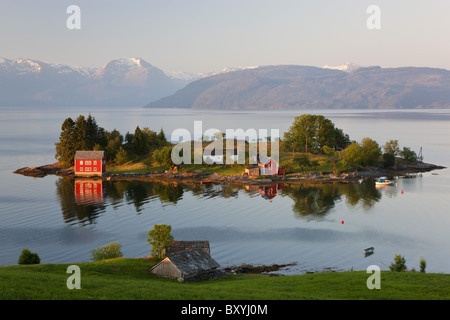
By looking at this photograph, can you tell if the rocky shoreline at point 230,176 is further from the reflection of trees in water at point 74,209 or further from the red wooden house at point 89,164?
the reflection of trees in water at point 74,209

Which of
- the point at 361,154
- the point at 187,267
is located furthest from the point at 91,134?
the point at 187,267

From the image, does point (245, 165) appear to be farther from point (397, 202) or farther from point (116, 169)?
point (397, 202)

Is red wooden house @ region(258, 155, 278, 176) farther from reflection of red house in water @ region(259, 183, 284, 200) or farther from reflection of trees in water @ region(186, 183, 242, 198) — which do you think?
reflection of trees in water @ region(186, 183, 242, 198)

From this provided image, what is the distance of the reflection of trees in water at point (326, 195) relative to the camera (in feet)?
222

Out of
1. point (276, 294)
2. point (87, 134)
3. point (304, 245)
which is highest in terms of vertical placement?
point (87, 134)

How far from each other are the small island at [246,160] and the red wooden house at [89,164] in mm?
446

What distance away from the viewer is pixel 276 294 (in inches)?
1007

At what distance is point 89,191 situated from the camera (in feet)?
265

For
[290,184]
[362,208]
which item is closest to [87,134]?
[290,184]

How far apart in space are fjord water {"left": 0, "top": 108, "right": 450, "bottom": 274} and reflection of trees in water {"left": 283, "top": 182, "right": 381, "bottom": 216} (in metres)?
0.16

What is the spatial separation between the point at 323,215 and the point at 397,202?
1597 centimetres

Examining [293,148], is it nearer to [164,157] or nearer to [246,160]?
[246,160]

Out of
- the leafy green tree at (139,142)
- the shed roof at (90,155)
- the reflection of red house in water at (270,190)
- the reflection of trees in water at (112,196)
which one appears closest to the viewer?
the reflection of trees in water at (112,196)

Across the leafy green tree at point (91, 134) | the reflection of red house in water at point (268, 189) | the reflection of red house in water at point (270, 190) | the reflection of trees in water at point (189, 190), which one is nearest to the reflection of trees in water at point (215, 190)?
the reflection of trees in water at point (189, 190)
